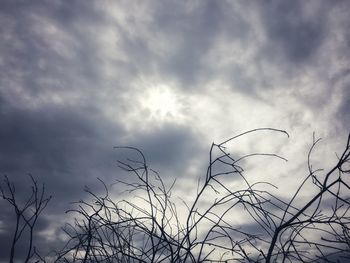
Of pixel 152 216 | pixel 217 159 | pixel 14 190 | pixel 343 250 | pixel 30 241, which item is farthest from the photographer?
pixel 14 190

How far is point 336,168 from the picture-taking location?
2033mm

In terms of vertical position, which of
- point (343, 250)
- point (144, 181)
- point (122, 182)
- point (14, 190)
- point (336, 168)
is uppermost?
point (14, 190)

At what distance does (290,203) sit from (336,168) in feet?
1.30

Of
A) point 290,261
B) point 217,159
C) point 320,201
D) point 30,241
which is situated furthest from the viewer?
point 30,241

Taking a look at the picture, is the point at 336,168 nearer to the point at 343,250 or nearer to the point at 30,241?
the point at 343,250

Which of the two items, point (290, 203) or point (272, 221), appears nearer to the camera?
point (290, 203)

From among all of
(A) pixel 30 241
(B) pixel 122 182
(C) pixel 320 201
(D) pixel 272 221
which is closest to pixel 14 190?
(A) pixel 30 241

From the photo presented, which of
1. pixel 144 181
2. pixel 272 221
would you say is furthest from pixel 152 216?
pixel 272 221

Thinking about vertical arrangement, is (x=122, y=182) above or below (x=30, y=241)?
above

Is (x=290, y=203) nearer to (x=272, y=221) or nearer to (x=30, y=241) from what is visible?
(x=272, y=221)

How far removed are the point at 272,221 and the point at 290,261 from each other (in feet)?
1.08

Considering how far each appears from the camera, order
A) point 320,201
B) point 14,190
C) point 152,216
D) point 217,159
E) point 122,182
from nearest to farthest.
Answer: point 320,201, point 217,159, point 152,216, point 122,182, point 14,190

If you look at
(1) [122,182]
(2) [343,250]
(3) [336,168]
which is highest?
(1) [122,182]

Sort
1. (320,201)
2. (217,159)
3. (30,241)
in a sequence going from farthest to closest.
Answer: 1. (30,241)
2. (217,159)
3. (320,201)
